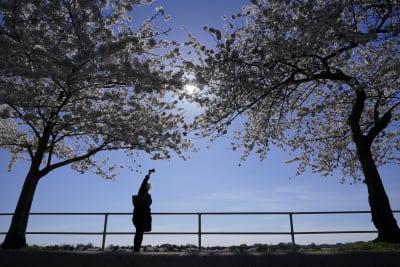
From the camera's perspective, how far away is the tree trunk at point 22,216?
34.6ft

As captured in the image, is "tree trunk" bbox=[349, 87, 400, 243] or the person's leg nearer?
the person's leg

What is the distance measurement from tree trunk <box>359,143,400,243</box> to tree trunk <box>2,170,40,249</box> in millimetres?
11221

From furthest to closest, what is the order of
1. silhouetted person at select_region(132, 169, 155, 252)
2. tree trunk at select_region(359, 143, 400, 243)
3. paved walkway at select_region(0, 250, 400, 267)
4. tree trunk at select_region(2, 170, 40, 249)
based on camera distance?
tree trunk at select_region(2, 170, 40, 249) → tree trunk at select_region(359, 143, 400, 243) → silhouetted person at select_region(132, 169, 155, 252) → paved walkway at select_region(0, 250, 400, 267)

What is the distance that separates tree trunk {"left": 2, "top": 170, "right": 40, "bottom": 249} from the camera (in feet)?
34.6

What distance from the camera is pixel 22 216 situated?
425 inches

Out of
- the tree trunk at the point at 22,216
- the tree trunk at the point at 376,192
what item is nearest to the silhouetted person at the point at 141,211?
the tree trunk at the point at 22,216

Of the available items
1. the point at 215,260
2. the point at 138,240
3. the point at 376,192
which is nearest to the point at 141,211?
the point at 138,240

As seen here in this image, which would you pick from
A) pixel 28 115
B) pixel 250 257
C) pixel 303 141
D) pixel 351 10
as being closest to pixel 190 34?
pixel 351 10

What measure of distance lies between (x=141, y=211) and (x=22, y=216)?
536 centimetres

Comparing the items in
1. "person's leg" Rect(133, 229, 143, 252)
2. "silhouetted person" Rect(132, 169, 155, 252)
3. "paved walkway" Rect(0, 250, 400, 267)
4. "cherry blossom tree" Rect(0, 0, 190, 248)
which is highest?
"cherry blossom tree" Rect(0, 0, 190, 248)

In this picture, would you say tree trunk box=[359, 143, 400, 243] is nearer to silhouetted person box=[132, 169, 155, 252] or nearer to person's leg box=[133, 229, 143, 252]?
silhouetted person box=[132, 169, 155, 252]

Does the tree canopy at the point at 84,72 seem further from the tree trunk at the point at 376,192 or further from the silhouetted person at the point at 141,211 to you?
the tree trunk at the point at 376,192

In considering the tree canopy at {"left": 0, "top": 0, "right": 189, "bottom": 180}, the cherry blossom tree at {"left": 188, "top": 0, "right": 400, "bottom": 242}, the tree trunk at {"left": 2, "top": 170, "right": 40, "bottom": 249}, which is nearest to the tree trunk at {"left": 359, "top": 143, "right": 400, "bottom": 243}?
the cherry blossom tree at {"left": 188, "top": 0, "right": 400, "bottom": 242}

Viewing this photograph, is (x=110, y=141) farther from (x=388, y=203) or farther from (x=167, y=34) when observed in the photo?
(x=388, y=203)
